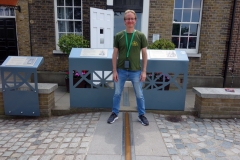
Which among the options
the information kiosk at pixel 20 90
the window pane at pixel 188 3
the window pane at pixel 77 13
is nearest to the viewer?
the information kiosk at pixel 20 90

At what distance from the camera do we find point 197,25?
22.5ft

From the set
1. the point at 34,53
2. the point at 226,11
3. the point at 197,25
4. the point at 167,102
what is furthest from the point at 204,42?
the point at 34,53

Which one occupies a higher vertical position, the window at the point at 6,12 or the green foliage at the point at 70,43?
the window at the point at 6,12

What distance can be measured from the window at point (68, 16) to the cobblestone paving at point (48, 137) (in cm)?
379

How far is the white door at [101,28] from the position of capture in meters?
5.84

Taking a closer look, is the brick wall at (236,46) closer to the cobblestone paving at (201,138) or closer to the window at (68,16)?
the cobblestone paving at (201,138)

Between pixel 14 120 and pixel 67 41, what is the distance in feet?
8.96

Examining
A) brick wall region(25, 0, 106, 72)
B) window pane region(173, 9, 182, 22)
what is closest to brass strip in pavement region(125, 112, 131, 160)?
brick wall region(25, 0, 106, 72)

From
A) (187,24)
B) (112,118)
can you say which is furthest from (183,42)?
(112,118)

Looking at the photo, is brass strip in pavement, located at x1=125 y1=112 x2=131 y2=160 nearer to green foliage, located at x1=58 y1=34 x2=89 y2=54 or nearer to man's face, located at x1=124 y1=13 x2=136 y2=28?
man's face, located at x1=124 y1=13 x2=136 y2=28

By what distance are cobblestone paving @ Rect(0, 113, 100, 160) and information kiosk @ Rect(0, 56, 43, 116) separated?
0.76 ft

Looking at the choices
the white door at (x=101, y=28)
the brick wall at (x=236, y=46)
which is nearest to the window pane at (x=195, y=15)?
the brick wall at (x=236, y=46)

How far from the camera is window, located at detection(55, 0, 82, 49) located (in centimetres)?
675

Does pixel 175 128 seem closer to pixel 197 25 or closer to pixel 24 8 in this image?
pixel 197 25
